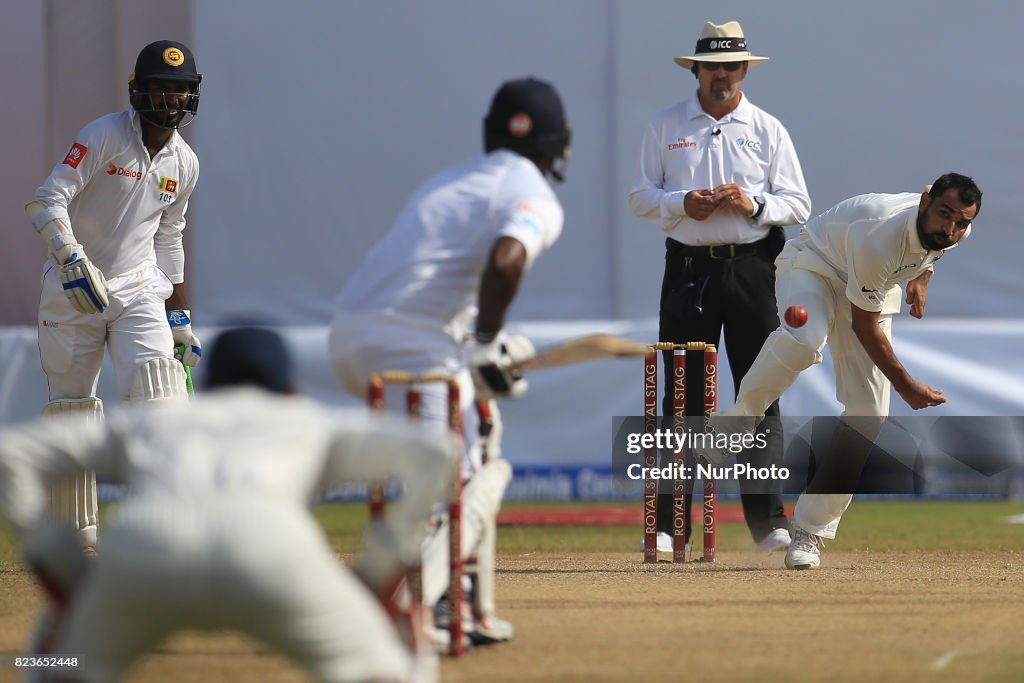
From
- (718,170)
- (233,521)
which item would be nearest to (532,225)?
(233,521)

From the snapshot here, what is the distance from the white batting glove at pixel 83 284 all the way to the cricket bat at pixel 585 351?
212 cm

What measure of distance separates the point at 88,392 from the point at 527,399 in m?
3.80

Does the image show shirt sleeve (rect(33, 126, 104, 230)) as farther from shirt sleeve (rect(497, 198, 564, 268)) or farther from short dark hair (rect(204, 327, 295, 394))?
short dark hair (rect(204, 327, 295, 394))

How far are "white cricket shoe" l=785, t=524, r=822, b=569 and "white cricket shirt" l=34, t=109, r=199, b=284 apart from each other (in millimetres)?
2557

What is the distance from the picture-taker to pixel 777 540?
622cm

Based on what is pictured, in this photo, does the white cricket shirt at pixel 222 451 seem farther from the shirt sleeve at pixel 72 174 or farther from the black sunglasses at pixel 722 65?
the black sunglasses at pixel 722 65

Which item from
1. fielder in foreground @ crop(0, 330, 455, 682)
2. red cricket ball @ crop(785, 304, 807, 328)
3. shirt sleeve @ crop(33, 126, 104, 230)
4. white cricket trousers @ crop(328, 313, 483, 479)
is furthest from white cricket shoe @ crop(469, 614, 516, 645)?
shirt sleeve @ crop(33, 126, 104, 230)

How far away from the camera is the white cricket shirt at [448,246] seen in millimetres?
3820

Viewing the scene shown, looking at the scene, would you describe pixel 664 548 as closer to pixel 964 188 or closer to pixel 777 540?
pixel 777 540

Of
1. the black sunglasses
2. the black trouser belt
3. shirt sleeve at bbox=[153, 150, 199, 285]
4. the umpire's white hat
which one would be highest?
the umpire's white hat

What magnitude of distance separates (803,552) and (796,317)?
86 centimetres

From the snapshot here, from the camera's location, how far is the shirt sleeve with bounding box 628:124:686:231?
6.29 meters

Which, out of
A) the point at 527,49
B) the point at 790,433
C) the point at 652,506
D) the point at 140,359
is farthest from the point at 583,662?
the point at 527,49

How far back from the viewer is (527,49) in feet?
30.0
